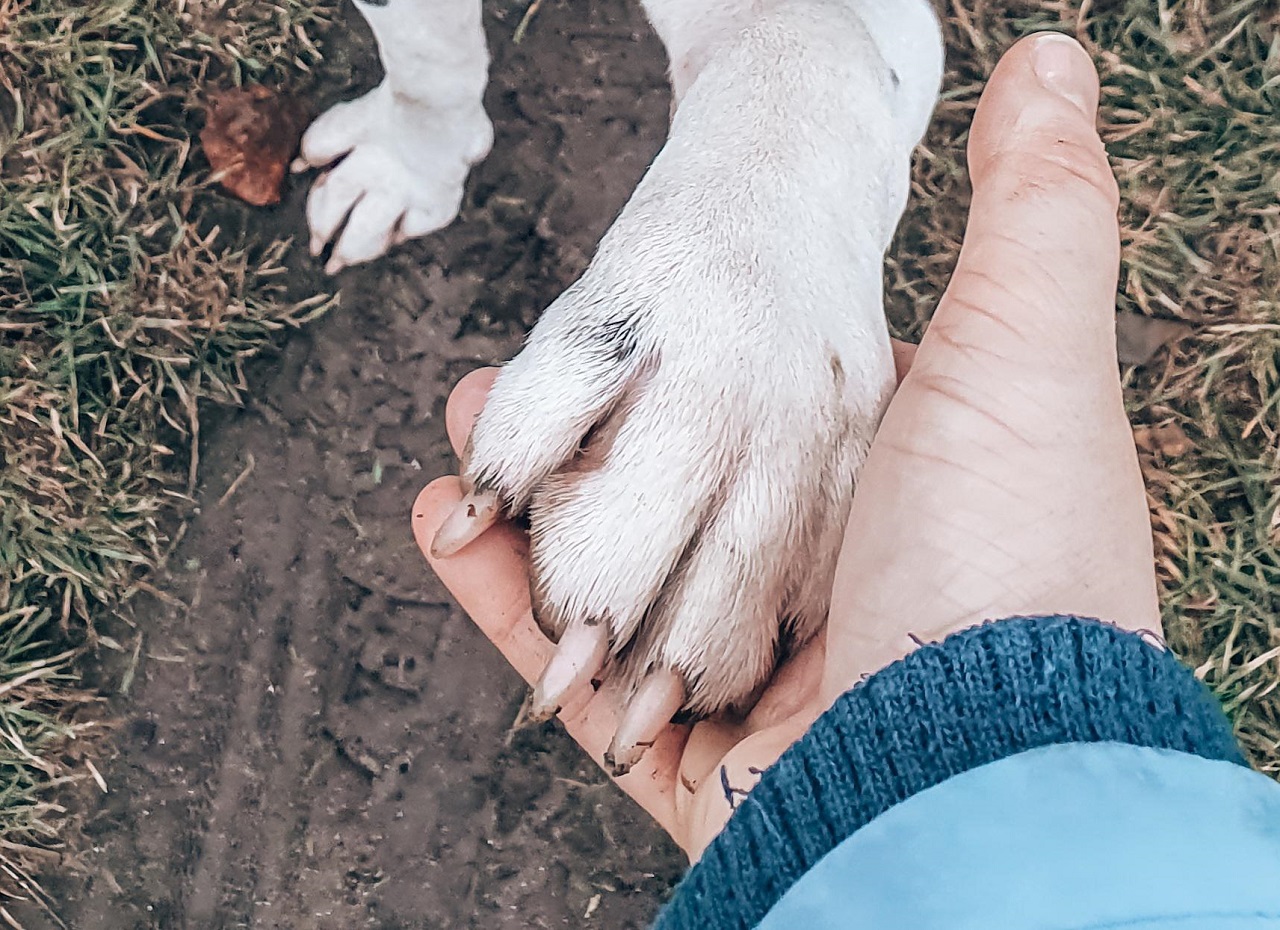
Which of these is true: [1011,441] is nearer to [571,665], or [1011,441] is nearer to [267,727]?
[571,665]

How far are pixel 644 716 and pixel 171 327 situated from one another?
117 cm

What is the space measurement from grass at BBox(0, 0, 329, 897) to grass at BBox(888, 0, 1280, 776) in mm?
1125

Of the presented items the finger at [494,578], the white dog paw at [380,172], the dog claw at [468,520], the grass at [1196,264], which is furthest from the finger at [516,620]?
the grass at [1196,264]

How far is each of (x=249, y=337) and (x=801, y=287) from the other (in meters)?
1.08

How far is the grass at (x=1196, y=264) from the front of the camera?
1719 millimetres

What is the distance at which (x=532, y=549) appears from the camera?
3.40 feet

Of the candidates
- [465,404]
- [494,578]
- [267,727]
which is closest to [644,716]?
[494,578]

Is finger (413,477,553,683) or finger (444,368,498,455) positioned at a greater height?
finger (444,368,498,455)

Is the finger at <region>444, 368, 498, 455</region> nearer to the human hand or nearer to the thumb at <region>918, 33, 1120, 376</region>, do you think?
the human hand

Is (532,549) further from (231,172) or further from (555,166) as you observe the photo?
(231,172)

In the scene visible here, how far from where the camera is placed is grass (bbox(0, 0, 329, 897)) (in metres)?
1.69

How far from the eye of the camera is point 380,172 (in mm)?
1660

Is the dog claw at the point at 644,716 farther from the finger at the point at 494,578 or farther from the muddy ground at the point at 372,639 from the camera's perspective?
the muddy ground at the point at 372,639

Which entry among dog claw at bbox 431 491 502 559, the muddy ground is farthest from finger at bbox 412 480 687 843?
the muddy ground
